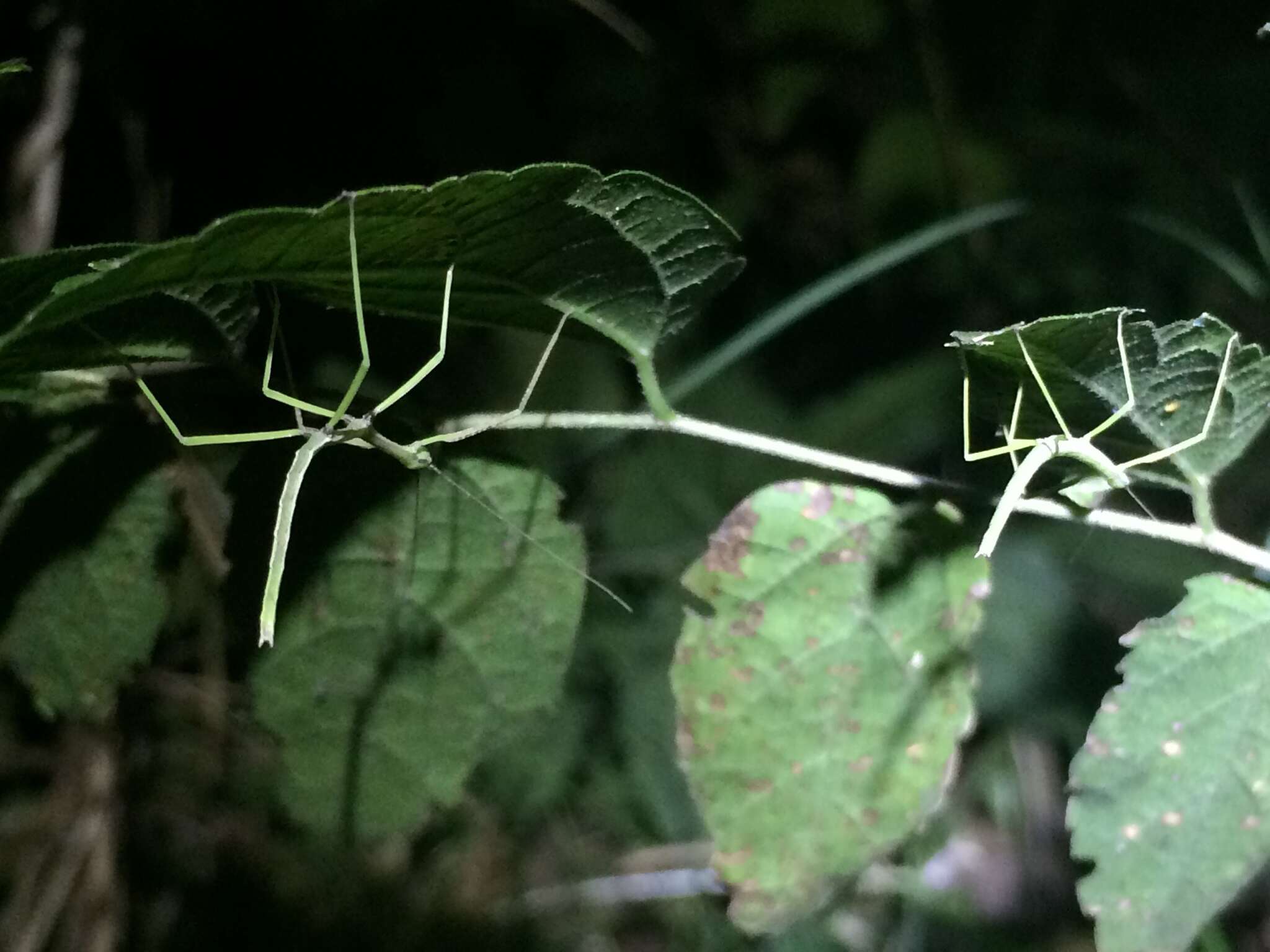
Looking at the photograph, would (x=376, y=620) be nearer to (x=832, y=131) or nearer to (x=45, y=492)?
(x=45, y=492)

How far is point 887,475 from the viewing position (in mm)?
770

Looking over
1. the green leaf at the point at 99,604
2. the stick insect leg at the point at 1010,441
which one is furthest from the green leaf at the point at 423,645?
the stick insect leg at the point at 1010,441

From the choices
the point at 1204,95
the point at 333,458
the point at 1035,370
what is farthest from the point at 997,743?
the point at 333,458

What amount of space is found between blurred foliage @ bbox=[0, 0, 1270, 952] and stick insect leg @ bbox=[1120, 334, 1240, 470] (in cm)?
56

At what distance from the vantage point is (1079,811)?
686 millimetres

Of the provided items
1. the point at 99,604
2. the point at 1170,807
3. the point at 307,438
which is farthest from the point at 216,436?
the point at 1170,807

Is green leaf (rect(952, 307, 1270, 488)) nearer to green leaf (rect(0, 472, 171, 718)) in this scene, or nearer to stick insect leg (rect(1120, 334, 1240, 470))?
stick insect leg (rect(1120, 334, 1240, 470))

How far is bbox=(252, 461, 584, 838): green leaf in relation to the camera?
780 millimetres

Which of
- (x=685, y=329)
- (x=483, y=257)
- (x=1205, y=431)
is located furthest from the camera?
(x=685, y=329)

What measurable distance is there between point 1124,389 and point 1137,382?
0.01 m

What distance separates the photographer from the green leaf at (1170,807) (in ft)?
2.23

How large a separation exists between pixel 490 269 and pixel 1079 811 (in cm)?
54

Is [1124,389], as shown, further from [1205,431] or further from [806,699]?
[806,699]

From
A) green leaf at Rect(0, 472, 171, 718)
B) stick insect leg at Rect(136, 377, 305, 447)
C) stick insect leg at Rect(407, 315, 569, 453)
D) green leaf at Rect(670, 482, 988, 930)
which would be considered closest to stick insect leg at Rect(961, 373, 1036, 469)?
green leaf at Rect(670, 482, 988, 930)
